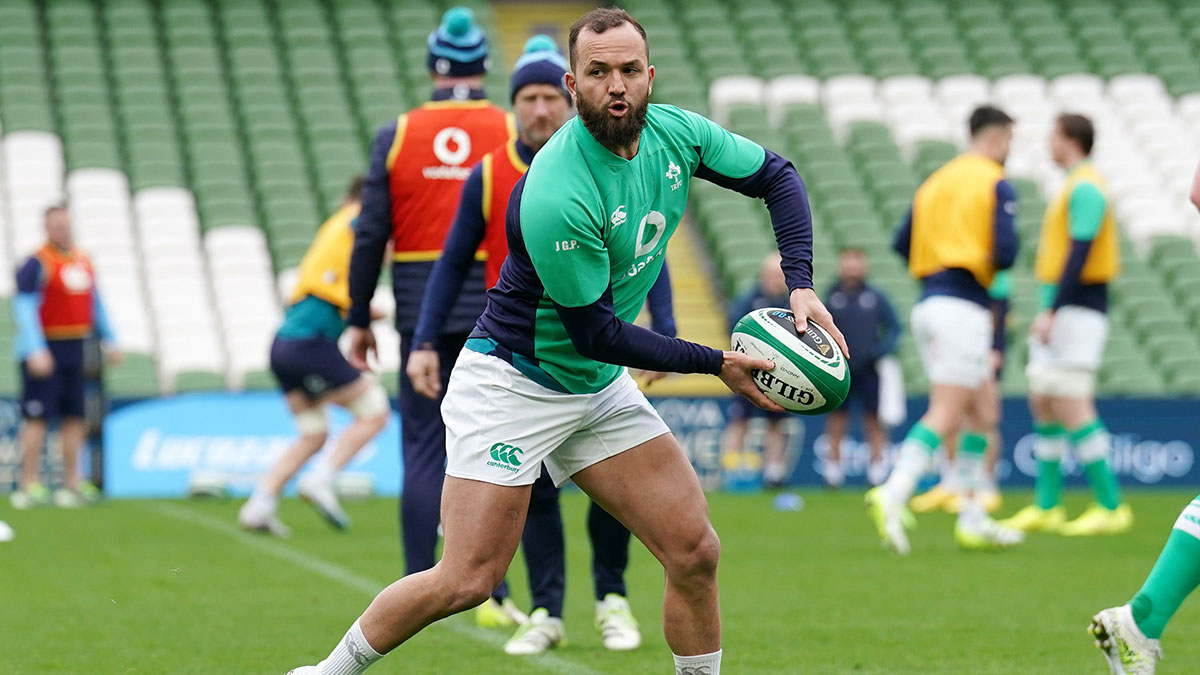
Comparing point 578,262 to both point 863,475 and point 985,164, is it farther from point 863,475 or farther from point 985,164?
point 863,475

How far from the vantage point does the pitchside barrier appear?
1434 cm

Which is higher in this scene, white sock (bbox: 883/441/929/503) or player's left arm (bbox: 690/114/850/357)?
player's left arm (bbox: 690/114/850/357)

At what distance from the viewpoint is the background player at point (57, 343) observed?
→ 509 inches

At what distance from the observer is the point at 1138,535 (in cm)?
1079

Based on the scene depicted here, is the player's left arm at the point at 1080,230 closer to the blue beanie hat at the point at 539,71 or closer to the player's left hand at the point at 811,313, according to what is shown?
the blue beanie hat at the point at 539,71

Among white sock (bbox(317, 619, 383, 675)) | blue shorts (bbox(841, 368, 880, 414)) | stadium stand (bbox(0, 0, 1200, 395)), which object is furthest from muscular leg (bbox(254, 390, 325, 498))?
white sock (bbox(317, 619, 383, 675))

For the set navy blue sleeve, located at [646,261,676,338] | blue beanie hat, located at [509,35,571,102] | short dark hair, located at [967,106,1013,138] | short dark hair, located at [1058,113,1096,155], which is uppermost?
blue beanie hat, located at [509,35,571,102]

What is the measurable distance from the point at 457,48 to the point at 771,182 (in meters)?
2.42

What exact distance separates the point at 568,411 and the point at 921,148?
17.1 metres

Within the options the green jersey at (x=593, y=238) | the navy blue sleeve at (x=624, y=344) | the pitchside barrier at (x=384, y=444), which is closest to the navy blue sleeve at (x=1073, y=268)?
the pitchside barrier at (x=384, y=444)

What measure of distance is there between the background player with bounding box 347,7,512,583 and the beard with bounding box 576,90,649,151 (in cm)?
227

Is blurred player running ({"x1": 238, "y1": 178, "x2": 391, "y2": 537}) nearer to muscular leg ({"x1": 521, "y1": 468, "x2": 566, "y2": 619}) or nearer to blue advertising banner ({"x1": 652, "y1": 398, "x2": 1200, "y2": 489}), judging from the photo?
muscular leg ({"x1": 521, "y1": 468, "x2": 566, "y2": 619})

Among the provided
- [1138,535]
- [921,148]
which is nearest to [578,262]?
[1138,535]

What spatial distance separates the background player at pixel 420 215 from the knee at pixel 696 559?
207 centimetres
